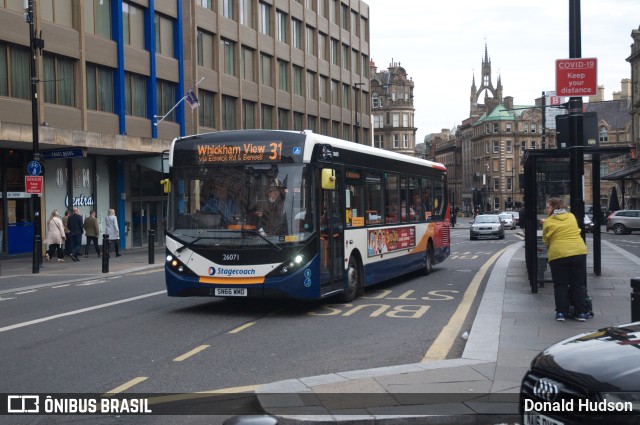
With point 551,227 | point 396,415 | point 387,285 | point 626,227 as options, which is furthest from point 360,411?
point 626,227

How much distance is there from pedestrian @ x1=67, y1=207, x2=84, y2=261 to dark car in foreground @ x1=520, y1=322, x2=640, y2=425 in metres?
23.7

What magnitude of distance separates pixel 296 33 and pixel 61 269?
3284cm

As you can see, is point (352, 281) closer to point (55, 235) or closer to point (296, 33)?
point (55, 235)

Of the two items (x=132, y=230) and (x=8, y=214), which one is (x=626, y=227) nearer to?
(x=132, y=230)

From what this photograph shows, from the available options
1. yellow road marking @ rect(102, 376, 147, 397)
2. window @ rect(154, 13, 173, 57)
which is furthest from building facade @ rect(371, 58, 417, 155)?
yellow road marking @ rect(102, 376, 147, 397)

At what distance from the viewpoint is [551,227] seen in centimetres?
1060

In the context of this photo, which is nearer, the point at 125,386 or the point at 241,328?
the point at 125,386

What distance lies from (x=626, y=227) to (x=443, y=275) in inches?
1506

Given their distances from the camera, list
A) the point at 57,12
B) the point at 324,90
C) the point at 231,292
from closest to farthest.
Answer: the point at 231,292 < the point at 57,12 < the point at 324,90

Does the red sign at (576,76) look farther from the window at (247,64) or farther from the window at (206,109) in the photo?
the window at (247,64)

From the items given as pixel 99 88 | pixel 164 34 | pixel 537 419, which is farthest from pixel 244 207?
pixel 164 34

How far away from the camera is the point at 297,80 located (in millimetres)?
51750

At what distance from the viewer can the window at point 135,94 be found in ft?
109

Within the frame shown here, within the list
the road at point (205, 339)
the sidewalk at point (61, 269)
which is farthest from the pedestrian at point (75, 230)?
the road at point (205, 339)
